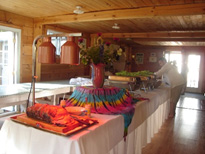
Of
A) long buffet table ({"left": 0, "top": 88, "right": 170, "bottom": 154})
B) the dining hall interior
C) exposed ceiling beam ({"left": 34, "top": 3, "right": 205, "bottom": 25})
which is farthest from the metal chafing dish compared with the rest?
exposed ceiling beam ({"left": 34, "top": 3, "right": 205, "bottom": 25})

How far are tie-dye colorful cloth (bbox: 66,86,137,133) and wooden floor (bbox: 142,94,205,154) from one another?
110 centimetres

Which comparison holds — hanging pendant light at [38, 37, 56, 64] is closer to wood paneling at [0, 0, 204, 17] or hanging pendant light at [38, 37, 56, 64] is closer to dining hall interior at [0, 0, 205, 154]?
dining hall interior at [0, 0, 205, 154]

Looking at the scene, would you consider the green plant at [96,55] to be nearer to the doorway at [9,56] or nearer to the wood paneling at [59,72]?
the doorway at [9,56]

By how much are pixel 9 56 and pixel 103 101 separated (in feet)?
10.5

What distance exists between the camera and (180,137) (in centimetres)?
349

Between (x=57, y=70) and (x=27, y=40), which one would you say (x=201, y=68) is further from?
(x=27, y=40)

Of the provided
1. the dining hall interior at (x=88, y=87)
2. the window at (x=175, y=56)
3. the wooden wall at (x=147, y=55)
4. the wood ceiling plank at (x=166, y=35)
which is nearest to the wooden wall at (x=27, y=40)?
the dining hall interior at (x=88, y=87)

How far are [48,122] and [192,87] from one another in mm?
9824

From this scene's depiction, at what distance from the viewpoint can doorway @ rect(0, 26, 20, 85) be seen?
14.1 ft

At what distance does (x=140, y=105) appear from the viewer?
241 centimetres

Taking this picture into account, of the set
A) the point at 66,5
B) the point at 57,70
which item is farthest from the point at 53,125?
the point at 57,70

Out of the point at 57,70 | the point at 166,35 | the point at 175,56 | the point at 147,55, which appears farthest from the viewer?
the point at 147,55

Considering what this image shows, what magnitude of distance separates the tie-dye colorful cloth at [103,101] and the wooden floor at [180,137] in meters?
1.10

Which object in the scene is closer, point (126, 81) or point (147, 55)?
point (126, 81)
